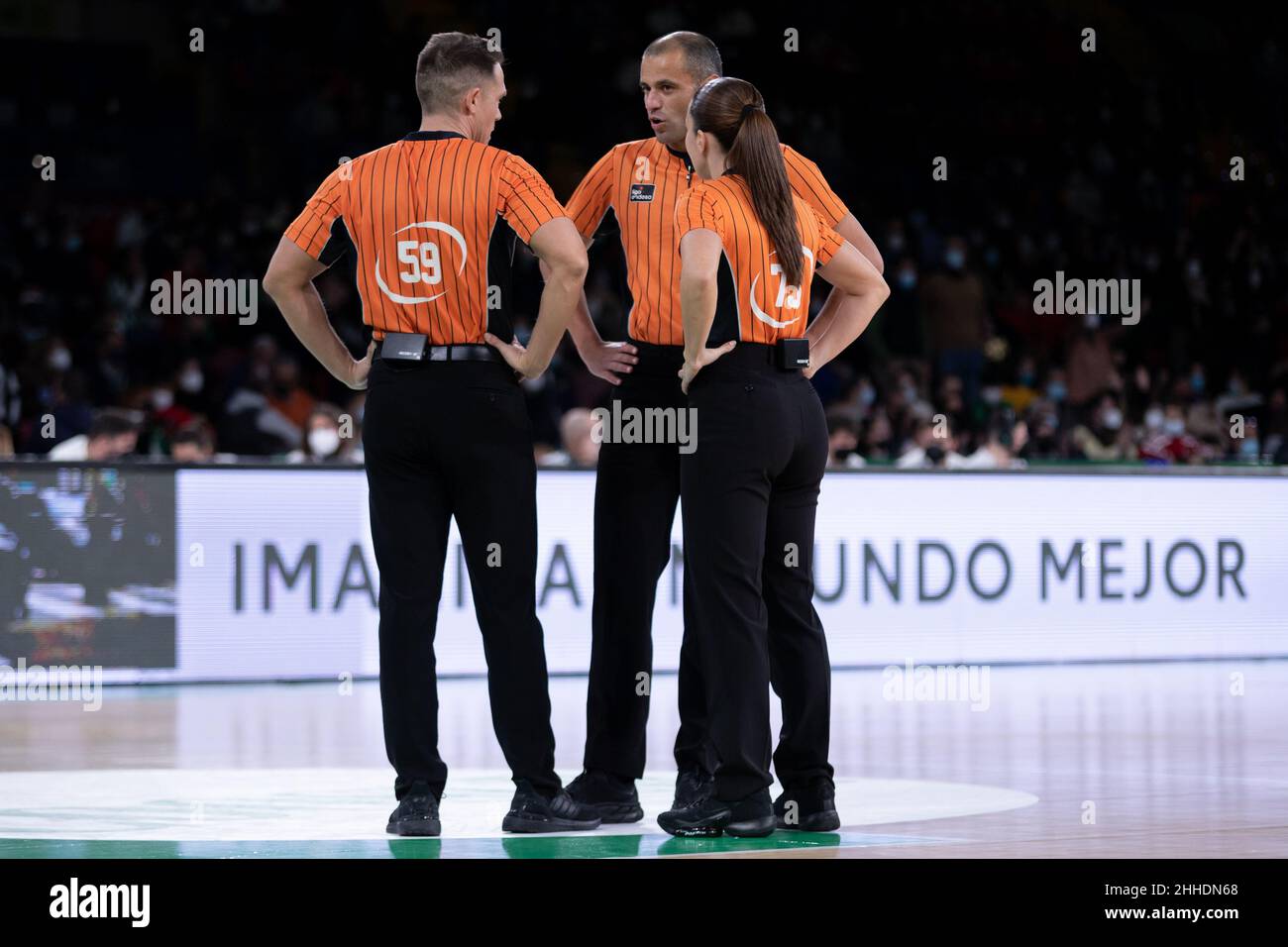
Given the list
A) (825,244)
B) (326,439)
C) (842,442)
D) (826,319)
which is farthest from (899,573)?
(825,244)

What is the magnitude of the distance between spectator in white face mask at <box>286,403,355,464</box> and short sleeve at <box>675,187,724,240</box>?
771cm

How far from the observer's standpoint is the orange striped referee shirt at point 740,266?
578 centimetres

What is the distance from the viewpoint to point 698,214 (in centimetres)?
576

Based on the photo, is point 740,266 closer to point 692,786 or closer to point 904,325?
point 692,786

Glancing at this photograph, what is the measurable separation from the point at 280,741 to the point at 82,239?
34.7 ft

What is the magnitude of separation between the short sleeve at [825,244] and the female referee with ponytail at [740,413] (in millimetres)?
104

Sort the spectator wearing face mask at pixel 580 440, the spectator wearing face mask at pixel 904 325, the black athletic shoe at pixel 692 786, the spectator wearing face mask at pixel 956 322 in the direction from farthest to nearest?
the spectator wearing face mask at pixel 904 325, the spectator wearing face mask at pixel 956 322, the spectator wearing face mask at pixel 580 440, the black athletic shoe at pixel 692 786

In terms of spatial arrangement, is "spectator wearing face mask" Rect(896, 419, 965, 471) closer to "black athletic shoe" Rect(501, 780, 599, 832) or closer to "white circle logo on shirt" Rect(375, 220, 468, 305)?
"black athletic shoe" Rect(501, 780, 599, 832)

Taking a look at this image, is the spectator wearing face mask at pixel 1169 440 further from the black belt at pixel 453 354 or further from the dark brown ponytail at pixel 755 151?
the black belt at pixel 453 354

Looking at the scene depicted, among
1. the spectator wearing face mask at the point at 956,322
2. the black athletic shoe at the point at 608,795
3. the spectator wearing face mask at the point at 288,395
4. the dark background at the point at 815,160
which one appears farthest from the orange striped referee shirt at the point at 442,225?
the spectator wearing face mask at the point at 956,322

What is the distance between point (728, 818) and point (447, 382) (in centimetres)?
148

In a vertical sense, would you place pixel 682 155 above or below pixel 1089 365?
below
